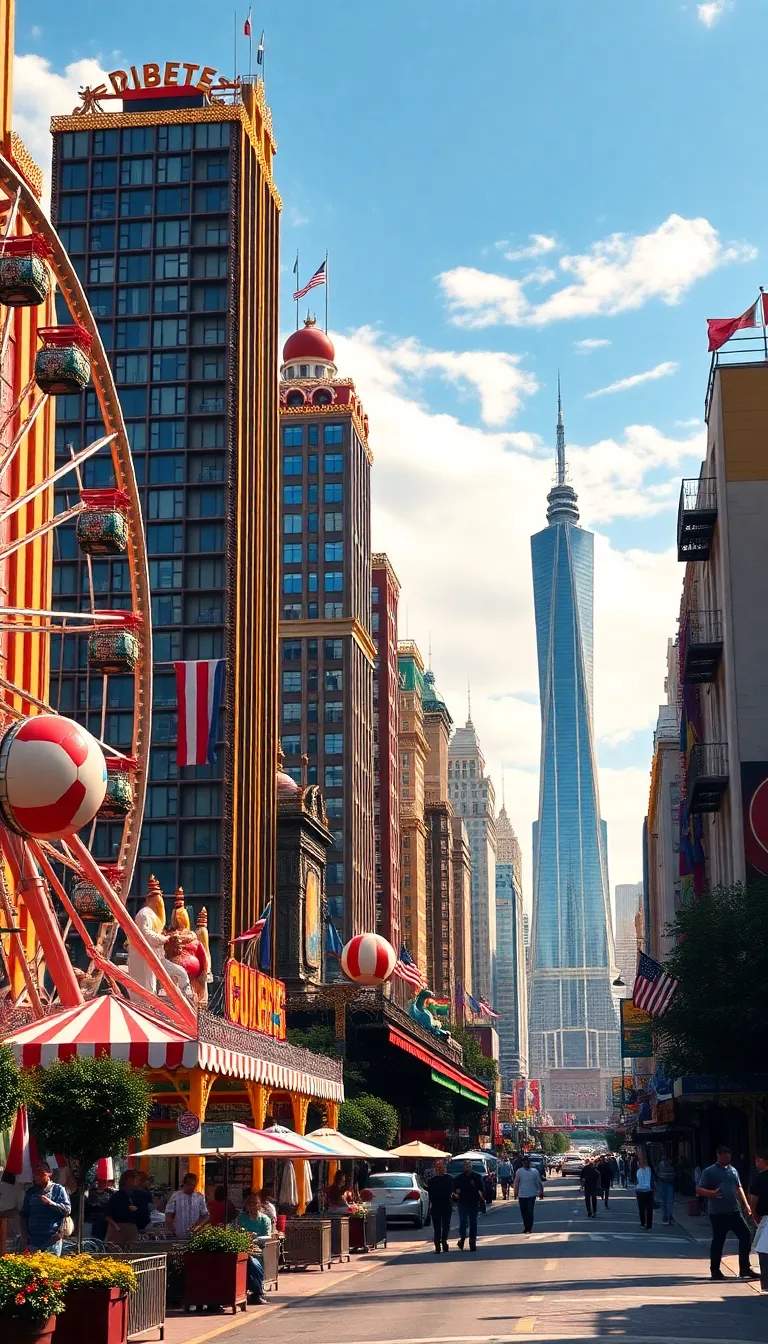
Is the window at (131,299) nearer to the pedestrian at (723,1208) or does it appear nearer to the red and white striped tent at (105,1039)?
the red and white striped tent at (105,1039)

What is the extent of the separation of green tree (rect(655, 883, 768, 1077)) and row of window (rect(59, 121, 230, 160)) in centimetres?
5998

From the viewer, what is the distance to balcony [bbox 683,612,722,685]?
59500 millimetres

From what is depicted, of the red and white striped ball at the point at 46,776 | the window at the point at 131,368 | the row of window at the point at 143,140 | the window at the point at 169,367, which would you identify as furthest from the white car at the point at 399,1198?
the row of window at the point at 143,140

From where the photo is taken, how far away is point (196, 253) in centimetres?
9112

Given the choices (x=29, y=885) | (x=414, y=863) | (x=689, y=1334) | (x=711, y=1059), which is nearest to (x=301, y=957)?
(x=711, y=1059)

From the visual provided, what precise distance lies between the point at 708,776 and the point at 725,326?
15877 mm

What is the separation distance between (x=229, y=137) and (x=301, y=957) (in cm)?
4484

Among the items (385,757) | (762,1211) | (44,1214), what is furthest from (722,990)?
(385,757)

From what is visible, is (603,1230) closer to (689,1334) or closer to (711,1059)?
(711,1059)

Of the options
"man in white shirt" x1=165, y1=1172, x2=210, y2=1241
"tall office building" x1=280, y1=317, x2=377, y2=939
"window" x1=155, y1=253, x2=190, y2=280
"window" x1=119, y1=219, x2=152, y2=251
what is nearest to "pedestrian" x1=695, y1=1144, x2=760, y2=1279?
"man in white shirt" x1=165, y1=1172, x2=210, y2=1241

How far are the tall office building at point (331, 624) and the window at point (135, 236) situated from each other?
47.4 m

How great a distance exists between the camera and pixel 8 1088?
18.0 metres

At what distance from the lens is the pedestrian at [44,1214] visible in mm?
19734

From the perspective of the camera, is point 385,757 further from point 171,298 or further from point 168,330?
point 171,298
